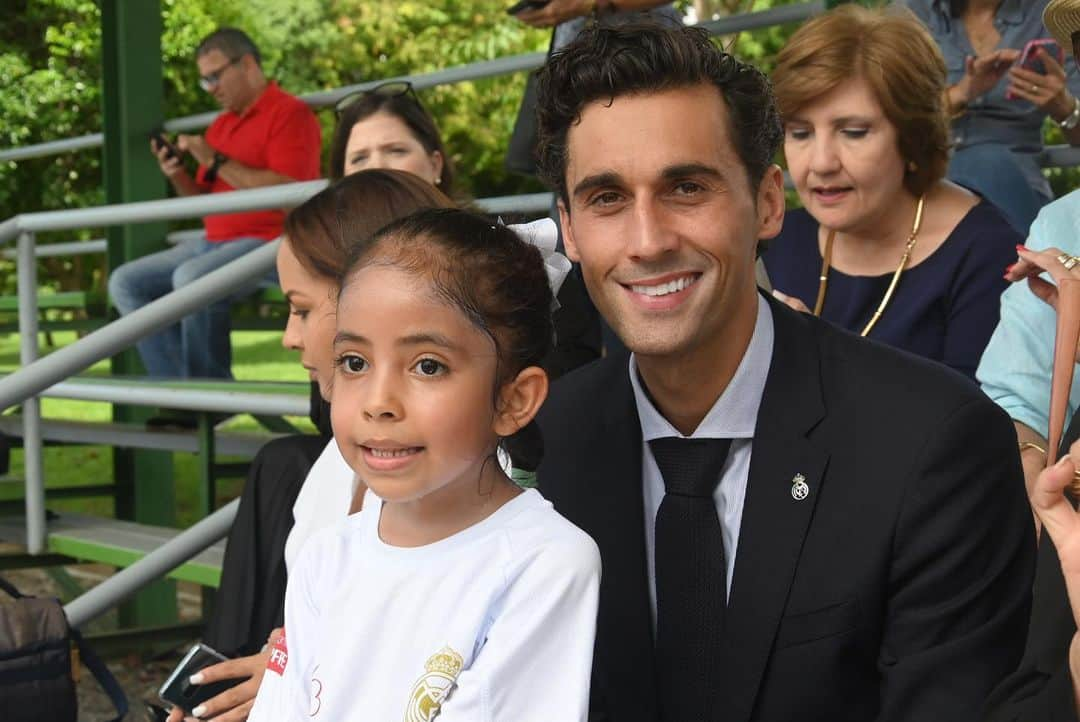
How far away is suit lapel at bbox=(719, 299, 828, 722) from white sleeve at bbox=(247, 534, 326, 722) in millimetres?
571

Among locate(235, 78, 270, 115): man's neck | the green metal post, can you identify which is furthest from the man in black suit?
the green metal post

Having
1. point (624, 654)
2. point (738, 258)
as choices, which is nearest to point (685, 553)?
point (624, 654)

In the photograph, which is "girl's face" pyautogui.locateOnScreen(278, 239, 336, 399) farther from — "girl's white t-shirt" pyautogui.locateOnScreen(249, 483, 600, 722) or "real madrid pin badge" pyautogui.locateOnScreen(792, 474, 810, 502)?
"real madrid pin badge" pyautogui.locateOnScreen(792, 474, 810, 502)

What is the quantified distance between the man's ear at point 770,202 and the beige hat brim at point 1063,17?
510 mm

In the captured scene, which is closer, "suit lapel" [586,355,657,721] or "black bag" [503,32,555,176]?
"suit lapel" [586,355,657,721]

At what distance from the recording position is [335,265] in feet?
8.64

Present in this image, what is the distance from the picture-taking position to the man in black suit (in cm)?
196

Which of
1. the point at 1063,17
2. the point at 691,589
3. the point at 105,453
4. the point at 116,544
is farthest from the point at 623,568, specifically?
the point at 105,453

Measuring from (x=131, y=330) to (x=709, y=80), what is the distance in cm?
229

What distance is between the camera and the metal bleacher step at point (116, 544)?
15.1ft

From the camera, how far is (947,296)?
3.01 metres

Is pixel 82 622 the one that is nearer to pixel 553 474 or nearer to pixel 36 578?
pixel 553 474

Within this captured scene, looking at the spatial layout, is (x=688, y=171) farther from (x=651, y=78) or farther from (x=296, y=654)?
(x=296, y=654)

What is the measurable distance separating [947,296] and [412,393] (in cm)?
147
